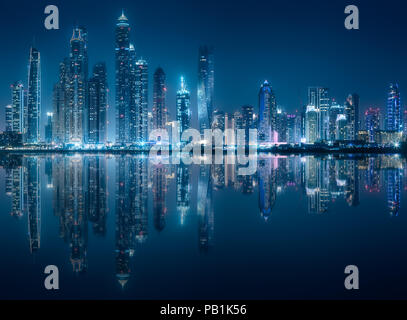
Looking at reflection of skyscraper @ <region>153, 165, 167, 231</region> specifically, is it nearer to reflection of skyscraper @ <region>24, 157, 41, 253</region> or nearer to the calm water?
the calm water

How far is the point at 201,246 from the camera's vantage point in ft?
29.0

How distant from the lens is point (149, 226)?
1073 centimetres

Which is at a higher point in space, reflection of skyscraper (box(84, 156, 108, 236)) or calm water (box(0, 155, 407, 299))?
reflection of skyscraper (box(84, 156, 108, 236))

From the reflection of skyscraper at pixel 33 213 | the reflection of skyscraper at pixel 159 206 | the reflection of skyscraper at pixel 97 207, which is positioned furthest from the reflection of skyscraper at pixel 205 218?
the reflection of skyscraper at pixel 33 213

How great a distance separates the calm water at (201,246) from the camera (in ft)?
20.8

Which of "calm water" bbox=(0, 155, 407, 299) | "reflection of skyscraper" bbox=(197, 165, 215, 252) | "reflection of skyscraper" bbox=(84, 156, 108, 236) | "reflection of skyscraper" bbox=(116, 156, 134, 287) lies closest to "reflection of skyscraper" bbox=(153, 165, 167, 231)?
"calm water" bbox=(0, 155, 407, 299)

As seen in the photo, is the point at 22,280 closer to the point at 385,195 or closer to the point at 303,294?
the point at 303,294

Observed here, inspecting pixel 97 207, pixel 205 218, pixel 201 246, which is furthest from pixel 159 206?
pixel 201 246

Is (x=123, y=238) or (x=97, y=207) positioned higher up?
(x=97, y=207)

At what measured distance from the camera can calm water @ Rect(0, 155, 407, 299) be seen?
634cm

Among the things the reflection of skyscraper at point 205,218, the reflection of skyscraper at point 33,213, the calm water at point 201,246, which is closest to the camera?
the calm water at point 201,246

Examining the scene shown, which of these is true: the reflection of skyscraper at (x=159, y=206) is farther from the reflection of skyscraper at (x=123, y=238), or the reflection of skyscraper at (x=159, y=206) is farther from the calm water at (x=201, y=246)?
the reflection of skyscraper at (x=123, y=238)

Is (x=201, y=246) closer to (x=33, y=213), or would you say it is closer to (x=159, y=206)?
(x=159, y=206)
